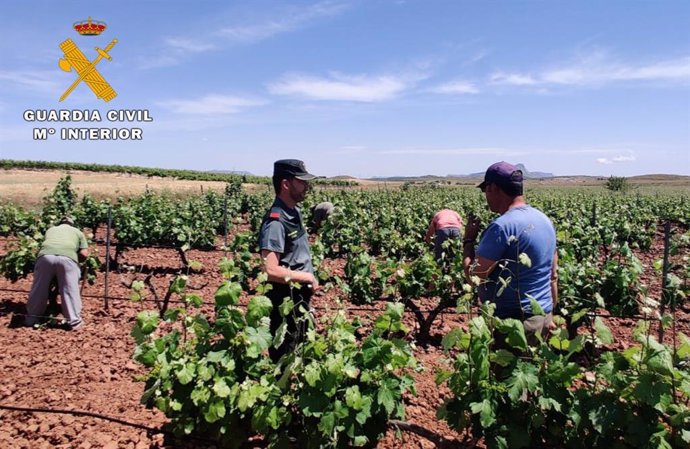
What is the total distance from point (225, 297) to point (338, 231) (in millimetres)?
7818

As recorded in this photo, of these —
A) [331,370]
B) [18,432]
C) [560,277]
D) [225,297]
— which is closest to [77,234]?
[18,432]

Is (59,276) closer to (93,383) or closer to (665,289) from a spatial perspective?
(93,383)

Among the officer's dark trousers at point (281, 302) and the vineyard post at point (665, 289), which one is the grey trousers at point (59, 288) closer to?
the officer's dark trousers at point (281, 302)

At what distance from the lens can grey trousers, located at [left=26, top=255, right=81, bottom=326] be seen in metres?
5.72

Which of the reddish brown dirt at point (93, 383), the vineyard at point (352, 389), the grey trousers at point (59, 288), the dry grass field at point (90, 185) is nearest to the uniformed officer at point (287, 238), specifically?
the vineyard at point (352, 389)

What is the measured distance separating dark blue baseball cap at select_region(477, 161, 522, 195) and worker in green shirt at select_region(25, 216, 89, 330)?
5.23m

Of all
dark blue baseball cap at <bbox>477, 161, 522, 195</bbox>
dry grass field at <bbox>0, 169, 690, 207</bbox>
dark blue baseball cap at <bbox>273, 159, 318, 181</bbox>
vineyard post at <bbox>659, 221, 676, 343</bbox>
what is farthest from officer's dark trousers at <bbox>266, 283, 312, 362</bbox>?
dry grass field at <bbox>0, 169, 690, 207</bbox>

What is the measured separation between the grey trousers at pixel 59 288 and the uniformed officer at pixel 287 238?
11.8 ft

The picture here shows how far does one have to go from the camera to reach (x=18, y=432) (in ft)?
11.0

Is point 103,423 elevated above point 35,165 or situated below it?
below

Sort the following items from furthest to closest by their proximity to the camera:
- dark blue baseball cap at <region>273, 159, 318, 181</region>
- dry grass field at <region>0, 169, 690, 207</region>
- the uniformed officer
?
dry grass field at <region>0, 169, 690, 207</region>
dark blue baseball cap at <region>273, 159, 318, 181</region>
the uniformed officer

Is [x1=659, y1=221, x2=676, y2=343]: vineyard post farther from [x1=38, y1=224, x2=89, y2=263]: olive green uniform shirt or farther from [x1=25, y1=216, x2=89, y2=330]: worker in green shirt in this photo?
[x1=38, y1=224, x2=89, y2=263]: olive green uniform shirt

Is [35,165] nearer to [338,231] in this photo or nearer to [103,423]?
[338,231]

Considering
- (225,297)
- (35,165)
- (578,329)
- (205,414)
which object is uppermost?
(35,165)
